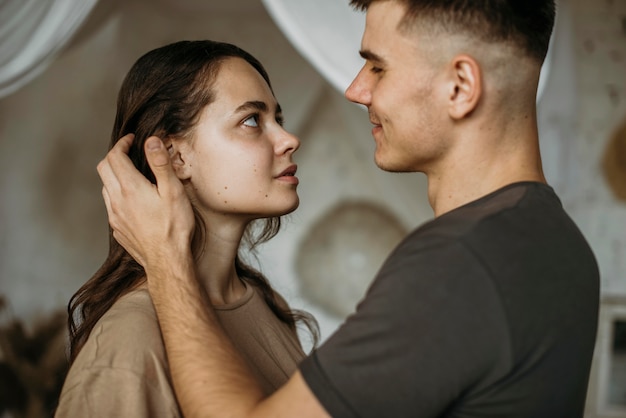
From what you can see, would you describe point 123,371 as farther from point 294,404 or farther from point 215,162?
point 215,162

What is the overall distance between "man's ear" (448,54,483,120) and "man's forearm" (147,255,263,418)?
0.54m

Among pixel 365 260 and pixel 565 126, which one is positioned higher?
pixel 565 126

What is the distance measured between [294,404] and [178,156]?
27.6 inches

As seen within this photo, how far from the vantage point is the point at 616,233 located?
13.0 ft

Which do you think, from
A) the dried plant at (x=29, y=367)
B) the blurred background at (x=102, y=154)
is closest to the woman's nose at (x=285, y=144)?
the blurred background at (x=102, y=154)

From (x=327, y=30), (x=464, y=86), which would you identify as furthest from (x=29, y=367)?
(x=464, y=86)

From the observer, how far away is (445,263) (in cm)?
113

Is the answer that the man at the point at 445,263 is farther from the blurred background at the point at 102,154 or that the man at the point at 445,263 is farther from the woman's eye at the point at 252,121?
the blurred background at the point at 102,154

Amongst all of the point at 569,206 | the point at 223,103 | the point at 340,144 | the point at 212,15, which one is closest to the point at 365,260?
the point at 340,144

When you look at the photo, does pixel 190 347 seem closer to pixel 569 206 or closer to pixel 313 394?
pixel 313 394

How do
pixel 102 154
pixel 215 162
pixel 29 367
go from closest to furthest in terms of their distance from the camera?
pixel 215 162 → pixel 29 367 → pixel 102 154

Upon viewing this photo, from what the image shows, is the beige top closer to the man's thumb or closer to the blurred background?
the man's thumb

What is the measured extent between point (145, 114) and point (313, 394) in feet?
2.59

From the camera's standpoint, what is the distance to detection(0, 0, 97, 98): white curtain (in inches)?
100
